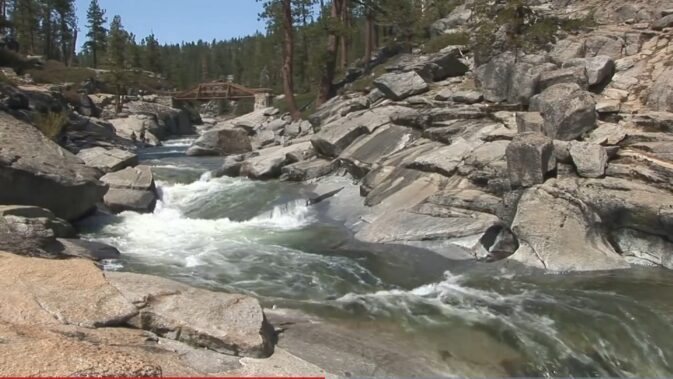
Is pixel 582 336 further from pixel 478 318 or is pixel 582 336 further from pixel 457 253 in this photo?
pixel 457 253

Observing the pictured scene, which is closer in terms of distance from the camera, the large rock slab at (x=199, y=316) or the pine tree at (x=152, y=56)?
the large rock slab at (x=199, y=316)

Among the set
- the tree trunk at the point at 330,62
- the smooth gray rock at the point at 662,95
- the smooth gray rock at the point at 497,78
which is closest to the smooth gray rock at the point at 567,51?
the smooth gray rock at the point at 497,78

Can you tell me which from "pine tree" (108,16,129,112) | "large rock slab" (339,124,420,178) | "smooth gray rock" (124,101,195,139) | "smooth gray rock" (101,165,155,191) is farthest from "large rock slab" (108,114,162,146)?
"large rock slab" (339,124,420,178)

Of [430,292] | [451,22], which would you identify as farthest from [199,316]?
[451,22]

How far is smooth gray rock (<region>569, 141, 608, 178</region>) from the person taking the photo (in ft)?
46.2

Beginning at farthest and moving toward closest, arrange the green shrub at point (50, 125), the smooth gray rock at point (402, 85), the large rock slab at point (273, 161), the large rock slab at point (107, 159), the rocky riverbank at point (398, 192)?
the smooth gray rock at point (402, 85) → the large rock slab at point (273, 161) → the green shrub at point (50, 125) → the large rock slab at point (107, 159) → the rocky riverbank at point (398, 192)

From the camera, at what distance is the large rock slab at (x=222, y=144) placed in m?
33.2

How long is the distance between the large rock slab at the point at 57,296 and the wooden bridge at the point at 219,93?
5866 cm

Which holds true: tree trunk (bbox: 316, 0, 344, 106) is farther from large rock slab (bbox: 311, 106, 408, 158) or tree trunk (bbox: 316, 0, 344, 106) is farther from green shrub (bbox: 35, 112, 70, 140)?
green shrub (bbox: 35, 112, 70, 140)

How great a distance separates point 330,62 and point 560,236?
22960 millimetres

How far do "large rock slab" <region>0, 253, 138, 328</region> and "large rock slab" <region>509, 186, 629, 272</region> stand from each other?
952 cm

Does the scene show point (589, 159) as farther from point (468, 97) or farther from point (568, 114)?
point (468, 97)

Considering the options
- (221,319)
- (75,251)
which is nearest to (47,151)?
(75,251)

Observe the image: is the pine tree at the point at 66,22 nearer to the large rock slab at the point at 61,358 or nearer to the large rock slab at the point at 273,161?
the large rock slab at the point at 273,161
